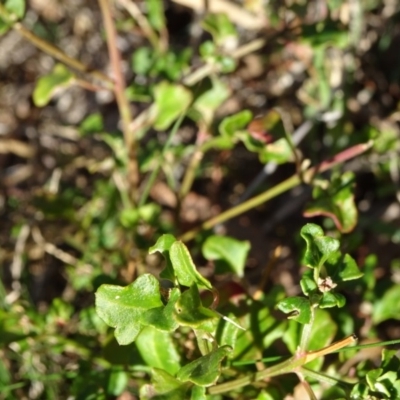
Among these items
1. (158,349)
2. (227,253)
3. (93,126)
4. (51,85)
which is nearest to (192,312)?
(158,349)

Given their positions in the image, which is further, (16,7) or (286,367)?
(16,7)

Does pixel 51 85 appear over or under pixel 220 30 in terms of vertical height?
over

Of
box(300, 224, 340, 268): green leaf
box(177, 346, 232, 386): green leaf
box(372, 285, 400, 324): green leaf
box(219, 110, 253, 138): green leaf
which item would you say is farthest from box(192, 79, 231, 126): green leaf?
box(177, 346, 232, 386): green leaf

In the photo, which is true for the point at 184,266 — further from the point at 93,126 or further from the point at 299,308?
the point at 93,126

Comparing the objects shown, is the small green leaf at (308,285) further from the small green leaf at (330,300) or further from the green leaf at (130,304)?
the green leaf at (130,304)

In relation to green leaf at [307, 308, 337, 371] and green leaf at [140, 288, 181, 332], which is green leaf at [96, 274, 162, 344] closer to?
green leaf at [140, 288, 181, 332]

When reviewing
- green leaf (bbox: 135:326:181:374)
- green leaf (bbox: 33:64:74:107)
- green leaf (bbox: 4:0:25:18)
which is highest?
green leaf (bbox: 4:0:25:18)
